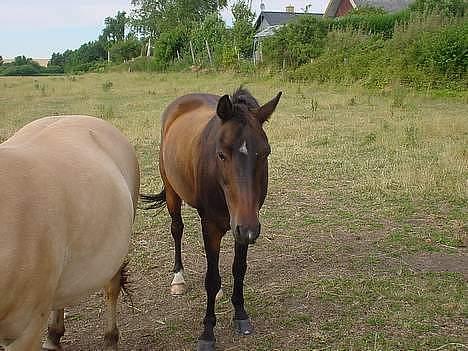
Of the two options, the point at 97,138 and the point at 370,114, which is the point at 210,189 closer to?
the point at 97,138

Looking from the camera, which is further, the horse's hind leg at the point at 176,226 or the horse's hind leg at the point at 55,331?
the horse's hind leg at the point at 176,226

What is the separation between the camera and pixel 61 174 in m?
2.53

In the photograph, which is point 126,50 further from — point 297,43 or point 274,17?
point 297,43

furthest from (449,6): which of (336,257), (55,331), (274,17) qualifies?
(274,17)

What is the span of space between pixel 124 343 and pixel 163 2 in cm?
4765

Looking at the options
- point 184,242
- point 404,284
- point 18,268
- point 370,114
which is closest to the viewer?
point 18,268

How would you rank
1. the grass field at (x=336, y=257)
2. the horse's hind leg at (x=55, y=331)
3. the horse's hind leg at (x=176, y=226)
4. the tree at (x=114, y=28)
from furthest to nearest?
the tree at (x=114, y=28) → the horse's hind leg at (x=176, y=226) → the grass field at (x=336, y=257) → the horse's hind leg at (x=55, y=331)

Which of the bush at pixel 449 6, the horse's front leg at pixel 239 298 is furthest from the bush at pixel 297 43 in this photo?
the horse's front leg at pixel 239 298

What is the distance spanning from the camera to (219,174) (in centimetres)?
309

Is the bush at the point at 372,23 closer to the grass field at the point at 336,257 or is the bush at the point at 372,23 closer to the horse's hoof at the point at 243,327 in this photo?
the grass field at the point at 336,257

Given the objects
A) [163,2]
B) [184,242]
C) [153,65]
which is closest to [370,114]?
[184,242]

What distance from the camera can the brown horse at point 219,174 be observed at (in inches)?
113

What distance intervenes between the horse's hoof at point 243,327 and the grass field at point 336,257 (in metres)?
0.05

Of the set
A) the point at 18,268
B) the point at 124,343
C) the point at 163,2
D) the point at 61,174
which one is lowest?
the point at 124,343
